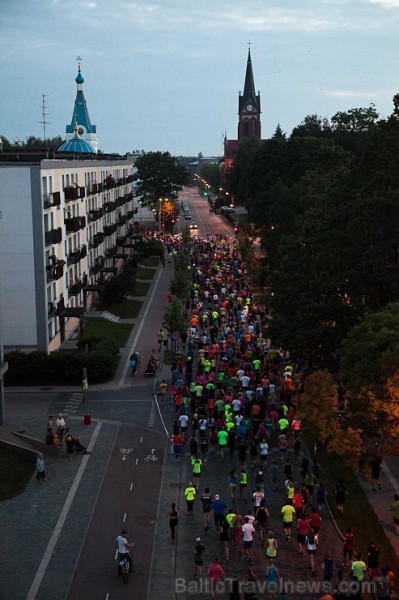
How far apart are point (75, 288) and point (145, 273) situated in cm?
3300

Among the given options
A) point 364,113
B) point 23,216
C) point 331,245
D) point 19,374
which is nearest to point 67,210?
point 23,216

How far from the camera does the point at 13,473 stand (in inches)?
1123

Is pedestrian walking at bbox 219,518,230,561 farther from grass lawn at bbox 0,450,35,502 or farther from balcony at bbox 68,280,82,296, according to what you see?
balcony at bbox 68,280,82,296

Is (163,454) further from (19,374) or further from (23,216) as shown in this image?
(23,216)

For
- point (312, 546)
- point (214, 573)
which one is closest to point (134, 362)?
point (312, 546)

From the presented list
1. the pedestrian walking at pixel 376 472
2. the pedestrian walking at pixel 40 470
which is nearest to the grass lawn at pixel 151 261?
the pedestrian walking at pixel 40 470

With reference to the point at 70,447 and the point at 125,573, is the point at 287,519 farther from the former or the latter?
the point at 70,447

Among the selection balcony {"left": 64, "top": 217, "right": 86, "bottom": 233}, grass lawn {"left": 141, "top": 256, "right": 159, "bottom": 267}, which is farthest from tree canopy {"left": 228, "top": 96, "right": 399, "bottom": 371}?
grass lawn {"left": 141, "top": 256, "right": 159, "bottom": 267}

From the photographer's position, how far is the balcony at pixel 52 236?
1732 inches

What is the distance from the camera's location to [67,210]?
51844 mm

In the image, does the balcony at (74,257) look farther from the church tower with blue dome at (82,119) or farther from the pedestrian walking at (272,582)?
the church tower with blue dome at (82,119)

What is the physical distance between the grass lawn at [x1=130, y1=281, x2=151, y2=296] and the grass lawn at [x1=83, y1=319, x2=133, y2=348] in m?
14.3

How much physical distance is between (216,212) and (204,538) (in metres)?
155

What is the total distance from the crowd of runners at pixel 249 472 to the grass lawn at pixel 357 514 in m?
0.44
